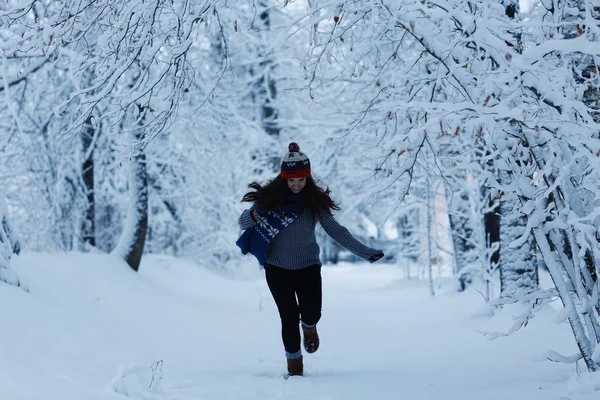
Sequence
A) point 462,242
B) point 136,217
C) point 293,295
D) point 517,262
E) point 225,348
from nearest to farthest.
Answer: point 293,295 → point 225,348 → point 517,262 → point 136,217 → point 462,242

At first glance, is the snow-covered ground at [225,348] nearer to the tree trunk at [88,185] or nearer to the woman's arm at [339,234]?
the woman's arm at [339,234]

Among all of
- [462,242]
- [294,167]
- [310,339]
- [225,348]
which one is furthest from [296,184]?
[462,242]

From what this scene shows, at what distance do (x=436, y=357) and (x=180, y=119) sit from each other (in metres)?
6.87

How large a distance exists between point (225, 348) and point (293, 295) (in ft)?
7.77

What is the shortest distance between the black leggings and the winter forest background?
74 centimetres

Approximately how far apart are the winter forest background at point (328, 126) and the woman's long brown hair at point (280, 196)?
146 mm

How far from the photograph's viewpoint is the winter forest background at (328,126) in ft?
10.6

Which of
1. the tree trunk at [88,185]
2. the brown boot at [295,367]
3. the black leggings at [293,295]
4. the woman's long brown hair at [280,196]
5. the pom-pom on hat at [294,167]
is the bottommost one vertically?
the brown boot at [295,367]

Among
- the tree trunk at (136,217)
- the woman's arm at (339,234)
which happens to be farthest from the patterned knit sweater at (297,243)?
the tree trunk at (136,217)

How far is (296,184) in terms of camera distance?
4.82 metres

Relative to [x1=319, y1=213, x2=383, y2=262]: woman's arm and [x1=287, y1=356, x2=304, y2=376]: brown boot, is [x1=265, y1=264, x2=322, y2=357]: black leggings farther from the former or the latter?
[x1=319, y1=213, x2=383, y2=262]: woman's arm

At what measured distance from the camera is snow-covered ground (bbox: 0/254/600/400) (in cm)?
405

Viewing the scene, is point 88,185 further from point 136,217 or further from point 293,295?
point 293,295

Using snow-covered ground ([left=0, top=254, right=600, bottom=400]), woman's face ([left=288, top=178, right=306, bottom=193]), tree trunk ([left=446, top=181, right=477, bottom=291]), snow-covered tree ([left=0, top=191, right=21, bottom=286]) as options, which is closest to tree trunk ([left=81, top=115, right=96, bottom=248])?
snow-covered ground ([left=0, top=254, right=600, bottom=400])
